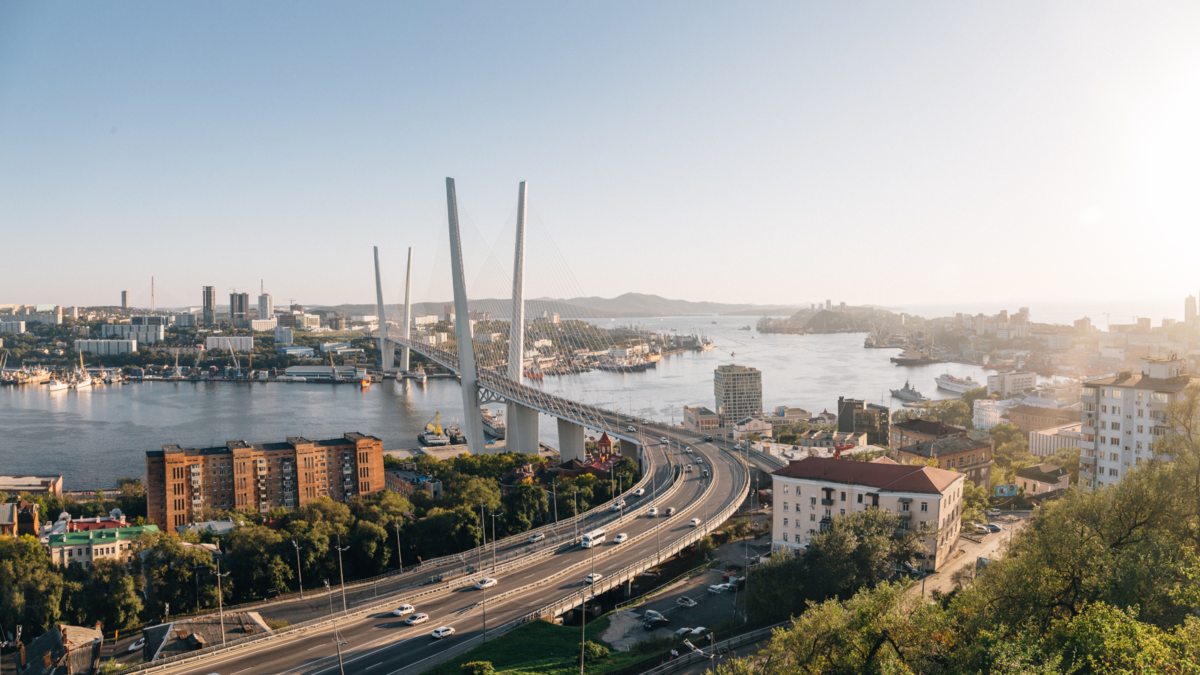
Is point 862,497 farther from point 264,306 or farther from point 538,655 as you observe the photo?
point 264,306

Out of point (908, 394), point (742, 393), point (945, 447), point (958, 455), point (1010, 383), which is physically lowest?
point (908, 394)

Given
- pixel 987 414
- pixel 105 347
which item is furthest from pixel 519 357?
pixel 105 347

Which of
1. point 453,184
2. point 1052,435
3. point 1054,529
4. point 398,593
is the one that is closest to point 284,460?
point 453,184

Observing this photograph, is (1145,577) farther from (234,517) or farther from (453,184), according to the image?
(453,184)

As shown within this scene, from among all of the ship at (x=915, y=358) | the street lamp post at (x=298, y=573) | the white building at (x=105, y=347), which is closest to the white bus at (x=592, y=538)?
the street lamp post at (x=298, y=573)

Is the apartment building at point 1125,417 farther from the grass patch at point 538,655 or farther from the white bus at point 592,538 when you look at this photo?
the grass patch at point 538,655

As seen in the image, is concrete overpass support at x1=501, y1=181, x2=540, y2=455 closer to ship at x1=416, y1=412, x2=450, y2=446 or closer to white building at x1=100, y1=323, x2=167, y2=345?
ship at x1=416, y1=412, x2=450, y2=446
